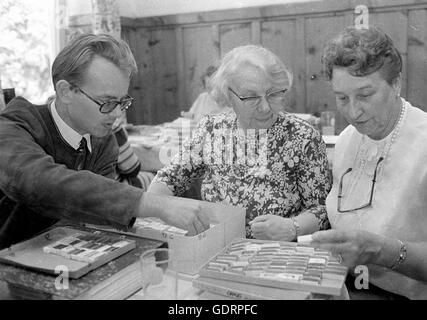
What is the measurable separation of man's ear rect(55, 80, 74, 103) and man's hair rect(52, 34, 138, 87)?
14mm

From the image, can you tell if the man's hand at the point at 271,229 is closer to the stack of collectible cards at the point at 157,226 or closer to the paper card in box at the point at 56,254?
the stack of collectible cards at the point at 157,226

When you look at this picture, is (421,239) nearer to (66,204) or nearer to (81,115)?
(66,204)

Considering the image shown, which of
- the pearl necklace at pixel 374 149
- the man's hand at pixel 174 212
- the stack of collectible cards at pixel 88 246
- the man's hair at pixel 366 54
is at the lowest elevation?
the stack of collectible cards at pixel 88 246


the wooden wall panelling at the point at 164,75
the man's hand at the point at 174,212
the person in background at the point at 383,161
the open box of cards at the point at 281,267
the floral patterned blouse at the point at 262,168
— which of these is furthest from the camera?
the wooden wall panelling at the point at 164,75

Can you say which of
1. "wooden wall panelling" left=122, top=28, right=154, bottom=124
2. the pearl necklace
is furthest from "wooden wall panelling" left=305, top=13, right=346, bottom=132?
the pearl necklace

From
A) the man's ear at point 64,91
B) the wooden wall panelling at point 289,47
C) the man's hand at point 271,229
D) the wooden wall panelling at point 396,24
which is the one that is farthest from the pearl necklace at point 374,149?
the wooden wall panelling at point 289,47

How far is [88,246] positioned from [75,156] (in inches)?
20.3

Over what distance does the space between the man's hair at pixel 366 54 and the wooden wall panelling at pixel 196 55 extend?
3019mm

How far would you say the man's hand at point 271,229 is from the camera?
1508 millimetres

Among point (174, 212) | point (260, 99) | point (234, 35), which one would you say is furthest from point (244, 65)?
point (234, 35)

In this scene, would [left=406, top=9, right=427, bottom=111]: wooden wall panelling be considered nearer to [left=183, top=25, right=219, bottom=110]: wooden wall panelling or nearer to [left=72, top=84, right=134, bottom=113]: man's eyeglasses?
[left=183, top=25, right=219, bottom=110]: wooden wall panelling

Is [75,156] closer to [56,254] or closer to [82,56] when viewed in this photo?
[82,56]
